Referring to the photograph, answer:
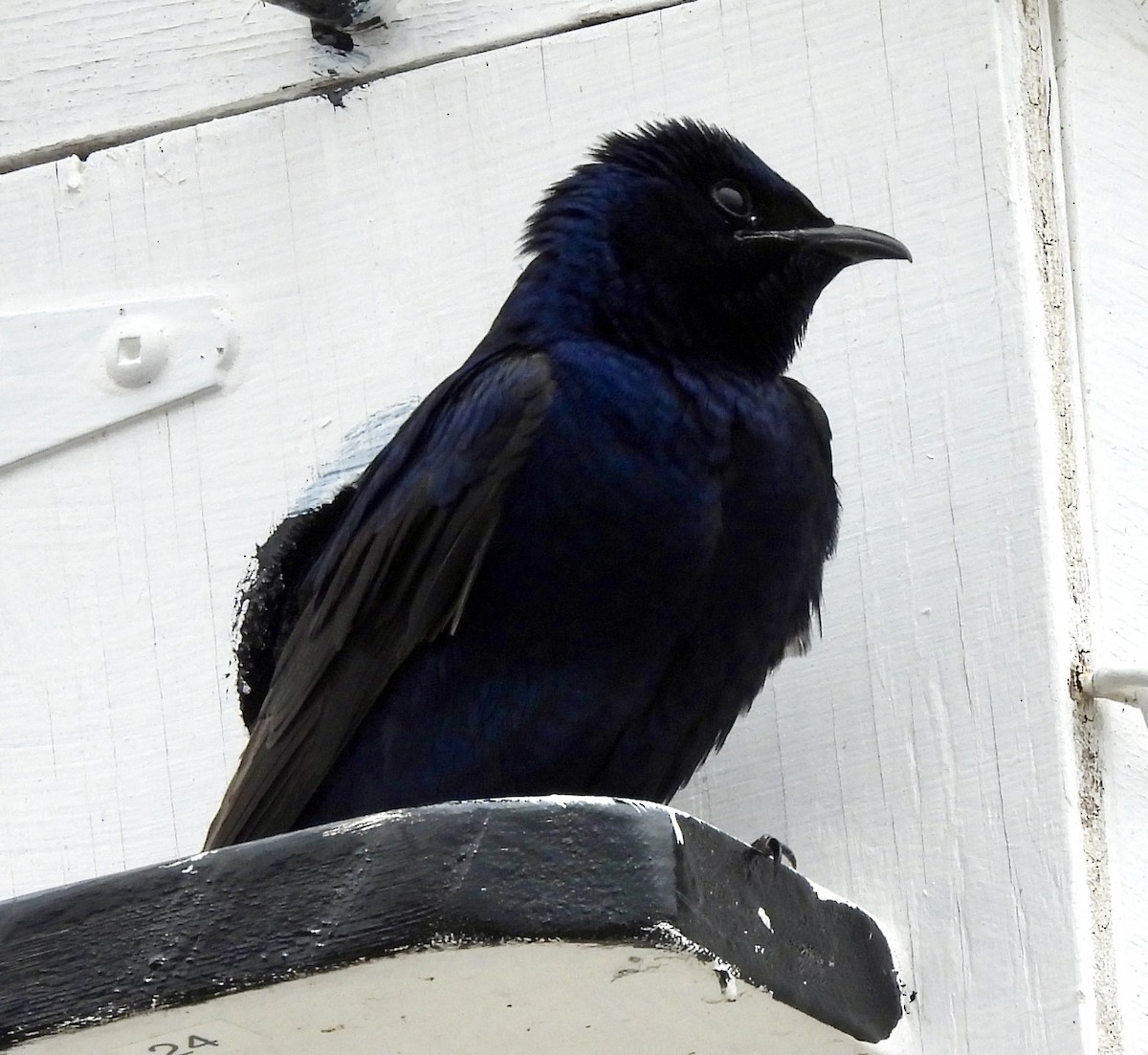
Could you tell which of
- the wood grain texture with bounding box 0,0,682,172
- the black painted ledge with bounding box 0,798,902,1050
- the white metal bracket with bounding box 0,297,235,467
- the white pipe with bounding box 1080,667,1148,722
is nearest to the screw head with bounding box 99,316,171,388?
the white metal bracket with bounding box 0,297,235,467

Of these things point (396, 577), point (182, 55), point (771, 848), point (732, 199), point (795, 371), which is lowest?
point (771, 848)

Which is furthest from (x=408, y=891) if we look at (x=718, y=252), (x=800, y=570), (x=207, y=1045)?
(x=718, y=252)

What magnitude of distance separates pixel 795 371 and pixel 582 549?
0.26 metres

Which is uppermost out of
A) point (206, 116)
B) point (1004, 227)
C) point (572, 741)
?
point (206, 116)

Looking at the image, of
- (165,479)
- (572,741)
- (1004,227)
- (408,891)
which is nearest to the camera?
(408,891)

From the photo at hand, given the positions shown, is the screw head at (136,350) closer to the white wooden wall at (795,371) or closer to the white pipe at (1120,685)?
the white wooden wall at (795,371)

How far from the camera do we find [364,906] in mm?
1008

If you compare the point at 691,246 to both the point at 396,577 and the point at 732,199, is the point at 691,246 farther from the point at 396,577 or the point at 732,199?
the point at 396,577

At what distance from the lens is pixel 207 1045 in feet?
3.63

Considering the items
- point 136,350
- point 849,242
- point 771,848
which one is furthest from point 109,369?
point 771,848

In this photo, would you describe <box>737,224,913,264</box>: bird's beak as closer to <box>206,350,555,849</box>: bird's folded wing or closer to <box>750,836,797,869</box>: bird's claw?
<box>206,350,555,849</box>: bird's folded wing

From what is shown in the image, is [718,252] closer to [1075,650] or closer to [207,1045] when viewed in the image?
[1075,650]

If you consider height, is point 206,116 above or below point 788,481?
above

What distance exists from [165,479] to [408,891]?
2.14ft
